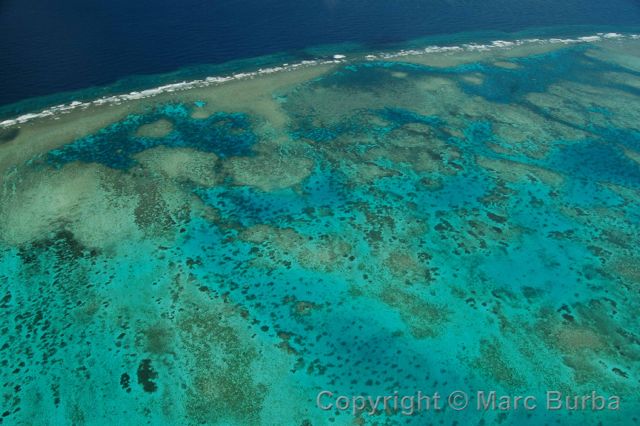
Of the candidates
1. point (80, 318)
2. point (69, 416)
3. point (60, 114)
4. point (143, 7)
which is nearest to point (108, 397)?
point (69, 416)

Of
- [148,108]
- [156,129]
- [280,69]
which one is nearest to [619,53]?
[280,69]

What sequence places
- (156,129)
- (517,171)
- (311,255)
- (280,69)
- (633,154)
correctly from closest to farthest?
→ (311,255) → (517,171) → (156,129) → (633,154) → (280,69)

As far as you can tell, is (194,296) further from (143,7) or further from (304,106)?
(143,7)

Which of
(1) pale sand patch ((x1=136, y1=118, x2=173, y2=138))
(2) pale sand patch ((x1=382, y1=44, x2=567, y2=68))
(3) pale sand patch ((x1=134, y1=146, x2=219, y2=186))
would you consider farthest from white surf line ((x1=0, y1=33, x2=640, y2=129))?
(3) pale sand patch ((x1=134, y1=146, x2=219, y2=186))

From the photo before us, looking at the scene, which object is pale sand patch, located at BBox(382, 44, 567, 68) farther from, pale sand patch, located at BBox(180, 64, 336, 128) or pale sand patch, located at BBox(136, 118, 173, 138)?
pale sand patch, located at BBox(136, 118, 173, 138)

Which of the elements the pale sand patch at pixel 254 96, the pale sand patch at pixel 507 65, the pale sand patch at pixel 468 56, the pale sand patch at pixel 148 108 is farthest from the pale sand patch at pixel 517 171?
the pale sand patch at pixel 507 65

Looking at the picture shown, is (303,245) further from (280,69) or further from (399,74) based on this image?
(399,74)
